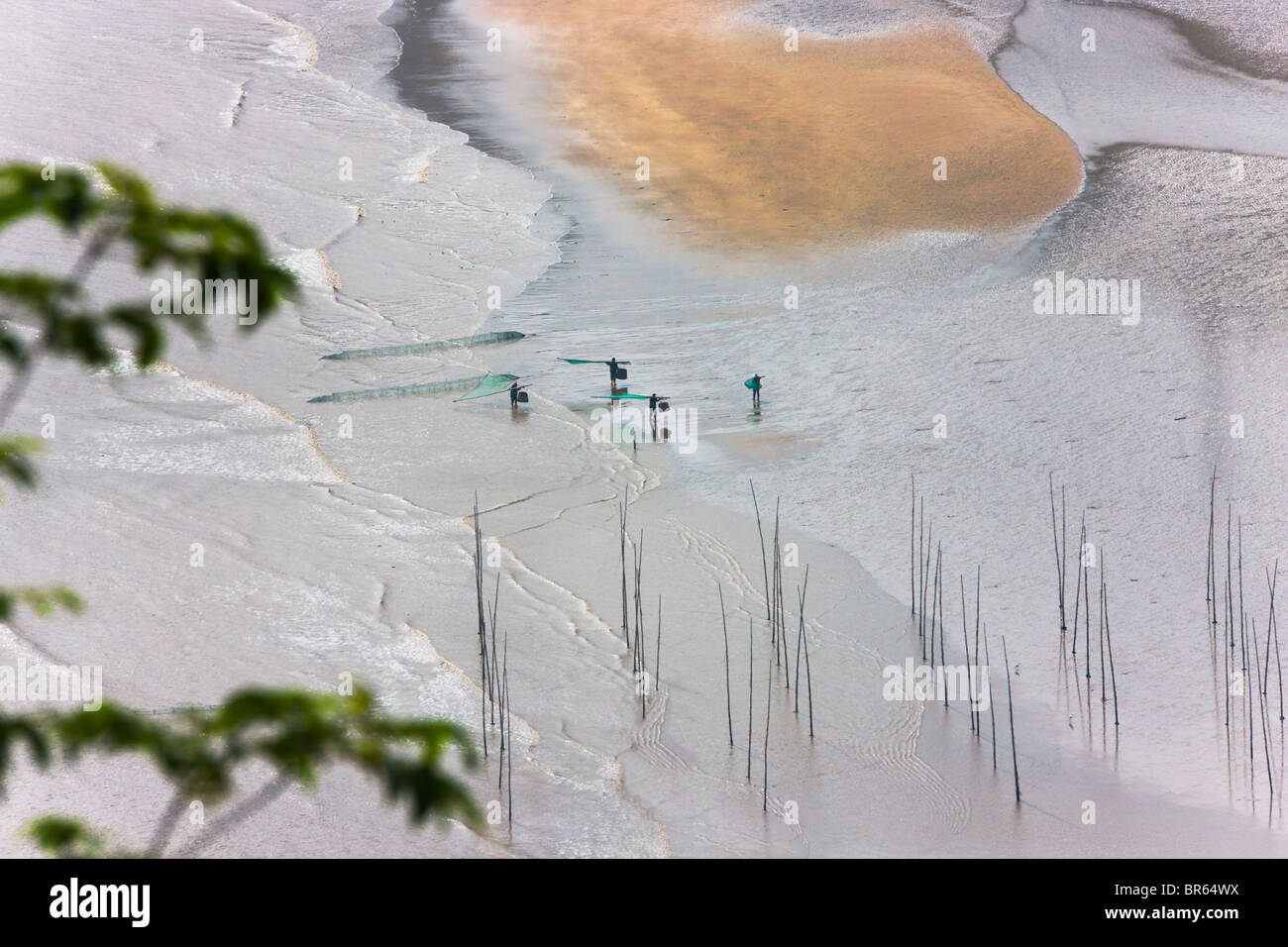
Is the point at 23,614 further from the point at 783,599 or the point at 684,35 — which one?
the point at 684,35

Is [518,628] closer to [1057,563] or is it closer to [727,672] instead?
[727,672]

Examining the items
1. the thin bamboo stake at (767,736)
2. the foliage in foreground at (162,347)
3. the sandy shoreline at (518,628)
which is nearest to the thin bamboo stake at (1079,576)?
the sandy shoreline at (518,628)

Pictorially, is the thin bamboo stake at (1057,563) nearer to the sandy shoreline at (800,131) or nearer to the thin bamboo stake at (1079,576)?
the thin bamboo stake at (1079,576)

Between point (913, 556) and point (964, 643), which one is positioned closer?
point (964, 643)

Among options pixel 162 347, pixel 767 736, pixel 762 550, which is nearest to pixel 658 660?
pixel 767 736

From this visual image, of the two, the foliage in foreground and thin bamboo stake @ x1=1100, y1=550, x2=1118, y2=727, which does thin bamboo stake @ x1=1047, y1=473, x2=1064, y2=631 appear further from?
the foliage in foreground
